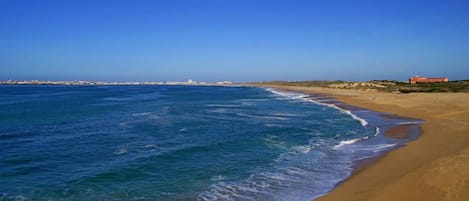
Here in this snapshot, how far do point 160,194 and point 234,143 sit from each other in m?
8.85

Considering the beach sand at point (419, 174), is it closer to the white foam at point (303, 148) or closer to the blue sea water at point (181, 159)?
the blue sea water at point (181, 159)

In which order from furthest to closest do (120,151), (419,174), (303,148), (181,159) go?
(303,148) → (120,151) → (181,159) → (419,174)

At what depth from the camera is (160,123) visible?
2920cm

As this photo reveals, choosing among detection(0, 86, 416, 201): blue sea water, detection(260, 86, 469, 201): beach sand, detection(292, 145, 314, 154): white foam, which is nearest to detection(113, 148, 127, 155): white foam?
detection(0, 86, 416, 201): blue sea water

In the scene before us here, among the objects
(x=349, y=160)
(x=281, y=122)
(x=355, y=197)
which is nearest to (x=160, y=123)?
(x=281, y=122)

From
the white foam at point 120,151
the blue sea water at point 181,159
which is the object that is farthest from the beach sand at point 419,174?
the white foam at point 120,151

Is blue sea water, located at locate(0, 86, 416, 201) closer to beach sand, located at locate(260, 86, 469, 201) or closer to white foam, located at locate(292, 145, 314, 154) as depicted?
white foam, located at locate(292, 145, 314, 154)

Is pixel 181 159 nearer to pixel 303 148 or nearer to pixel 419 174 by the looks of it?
pixel 303 148

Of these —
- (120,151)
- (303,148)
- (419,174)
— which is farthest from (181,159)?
(419,174)

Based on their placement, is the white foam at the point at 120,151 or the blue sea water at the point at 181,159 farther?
the white foam at the point at 120,151

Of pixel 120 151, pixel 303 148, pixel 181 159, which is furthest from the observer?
pixel 303 148

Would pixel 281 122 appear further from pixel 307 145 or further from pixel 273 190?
pixel 273 190

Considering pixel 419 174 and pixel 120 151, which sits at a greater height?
pixel 419 174

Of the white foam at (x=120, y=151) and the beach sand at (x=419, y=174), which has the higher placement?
the beach sand at (x=419, y=174)
